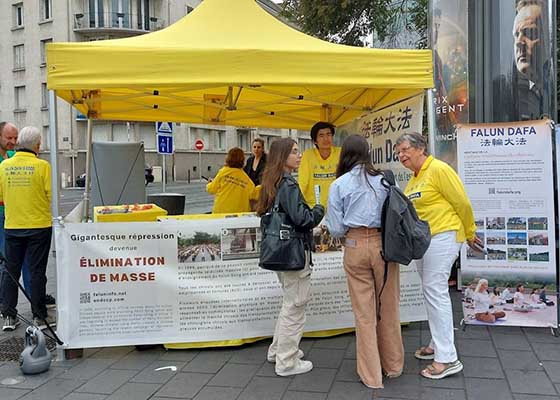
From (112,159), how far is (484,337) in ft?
16.7

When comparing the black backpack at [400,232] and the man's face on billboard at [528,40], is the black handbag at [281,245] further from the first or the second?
the man's face on billboard at [528,40]

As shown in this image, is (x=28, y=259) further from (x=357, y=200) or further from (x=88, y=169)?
(x=357, y=200)

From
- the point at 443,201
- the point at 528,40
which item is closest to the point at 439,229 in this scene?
the point at 443,201

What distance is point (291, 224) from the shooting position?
11.7ft

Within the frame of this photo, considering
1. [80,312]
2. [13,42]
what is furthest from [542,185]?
[13,42]

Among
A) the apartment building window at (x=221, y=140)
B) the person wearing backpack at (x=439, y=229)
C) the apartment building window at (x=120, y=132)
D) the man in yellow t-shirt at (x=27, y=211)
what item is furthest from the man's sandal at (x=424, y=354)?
the apartment building window at (x=221, y=140)

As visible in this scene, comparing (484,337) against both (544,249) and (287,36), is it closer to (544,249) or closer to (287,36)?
(544,249)

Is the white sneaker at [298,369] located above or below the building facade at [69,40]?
below

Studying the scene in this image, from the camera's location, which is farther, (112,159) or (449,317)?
(112,159)

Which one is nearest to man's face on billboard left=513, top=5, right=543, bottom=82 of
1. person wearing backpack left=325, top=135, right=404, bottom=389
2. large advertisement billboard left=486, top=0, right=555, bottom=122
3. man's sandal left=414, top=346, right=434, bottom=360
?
large advertisement billboard left=486, top=0, right=555, bottom=122

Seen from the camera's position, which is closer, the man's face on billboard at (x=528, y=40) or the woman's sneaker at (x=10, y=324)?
the woman's sneaker at (x=10, y=324)

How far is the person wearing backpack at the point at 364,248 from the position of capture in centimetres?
342

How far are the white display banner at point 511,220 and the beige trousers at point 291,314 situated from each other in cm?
186

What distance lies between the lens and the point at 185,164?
3862 centimetres
